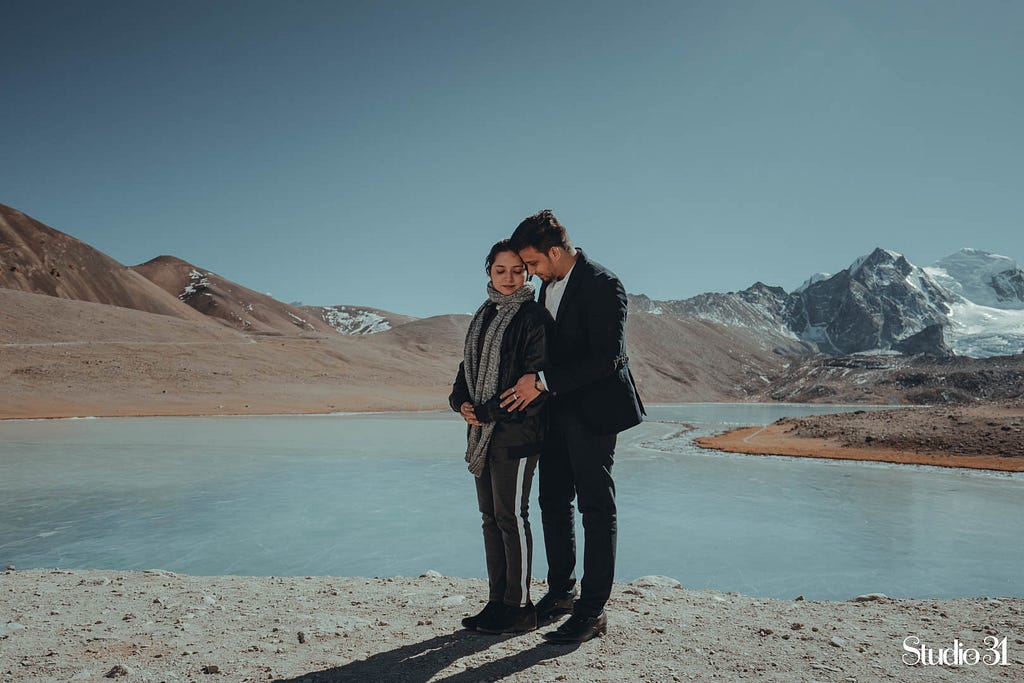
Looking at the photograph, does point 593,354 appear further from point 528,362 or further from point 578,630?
point 578,630

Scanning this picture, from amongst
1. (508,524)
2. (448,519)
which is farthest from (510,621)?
(448,519)

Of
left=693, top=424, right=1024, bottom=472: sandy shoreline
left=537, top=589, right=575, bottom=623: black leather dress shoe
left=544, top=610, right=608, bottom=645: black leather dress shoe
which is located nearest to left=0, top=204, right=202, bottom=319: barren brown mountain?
left=693, top=424, right=1024, bottom=472: sandy shoreline

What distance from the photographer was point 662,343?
97.2 metres

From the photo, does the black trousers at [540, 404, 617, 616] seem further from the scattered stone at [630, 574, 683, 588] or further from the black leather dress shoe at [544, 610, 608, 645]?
→ the scattered stone at [630, 574, 683, 588]

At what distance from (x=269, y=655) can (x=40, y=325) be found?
56.2 metres

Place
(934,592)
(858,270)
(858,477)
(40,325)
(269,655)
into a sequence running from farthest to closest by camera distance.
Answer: (858,270), (40,325), (858,477), (934,592), (269,655)

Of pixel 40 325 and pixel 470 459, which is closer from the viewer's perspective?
pixel 470 459

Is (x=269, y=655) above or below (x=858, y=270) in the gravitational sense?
below

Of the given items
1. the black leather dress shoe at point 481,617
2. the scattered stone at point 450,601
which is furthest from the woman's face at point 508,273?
the scattered stone at point 450,601

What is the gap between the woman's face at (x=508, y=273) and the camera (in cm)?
357

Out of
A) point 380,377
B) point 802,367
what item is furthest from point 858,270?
point 380,377

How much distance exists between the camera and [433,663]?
3.05 metres

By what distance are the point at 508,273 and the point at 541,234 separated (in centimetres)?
29

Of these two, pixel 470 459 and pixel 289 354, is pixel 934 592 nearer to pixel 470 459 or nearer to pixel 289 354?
pixel 470 459
